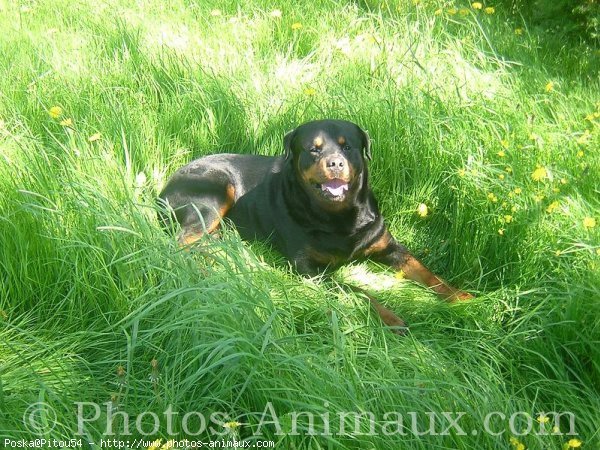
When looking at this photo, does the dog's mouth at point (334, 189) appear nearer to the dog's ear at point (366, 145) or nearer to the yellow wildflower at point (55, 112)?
the dog's ear at point (366, 145)

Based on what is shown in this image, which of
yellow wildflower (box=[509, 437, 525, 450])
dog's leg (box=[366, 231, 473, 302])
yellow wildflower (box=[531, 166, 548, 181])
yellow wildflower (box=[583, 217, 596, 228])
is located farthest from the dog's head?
yellow wildflower (box=[509, 437, 525, 450])

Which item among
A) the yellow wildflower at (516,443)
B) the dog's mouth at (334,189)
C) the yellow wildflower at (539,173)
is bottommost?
the yellow wildflower at (516,443)

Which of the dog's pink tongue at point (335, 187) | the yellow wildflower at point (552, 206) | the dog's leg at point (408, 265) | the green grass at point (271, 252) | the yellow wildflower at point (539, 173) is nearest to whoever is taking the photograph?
the green grass at point (271, 252)

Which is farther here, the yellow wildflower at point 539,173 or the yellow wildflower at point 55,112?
the yellow wildflower at point 55,112

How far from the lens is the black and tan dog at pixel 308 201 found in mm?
3324

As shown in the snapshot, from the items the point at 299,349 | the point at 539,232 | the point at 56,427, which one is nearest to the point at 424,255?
the point at 539,232

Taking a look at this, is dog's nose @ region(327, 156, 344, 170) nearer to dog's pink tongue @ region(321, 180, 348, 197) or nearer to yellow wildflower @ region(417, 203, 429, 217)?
dog's pink tongue @ region(321, 180, 348, 197)

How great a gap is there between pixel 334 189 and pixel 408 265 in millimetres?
531

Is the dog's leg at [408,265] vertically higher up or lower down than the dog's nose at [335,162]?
lower down

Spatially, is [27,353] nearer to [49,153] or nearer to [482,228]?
[49,153]

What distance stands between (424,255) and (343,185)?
0.63 meters

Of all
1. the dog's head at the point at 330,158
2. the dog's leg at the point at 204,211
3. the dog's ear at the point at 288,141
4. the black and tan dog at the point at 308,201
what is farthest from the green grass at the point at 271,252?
the dog's ear at the point at 288,141

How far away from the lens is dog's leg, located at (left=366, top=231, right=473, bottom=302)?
10.4ft

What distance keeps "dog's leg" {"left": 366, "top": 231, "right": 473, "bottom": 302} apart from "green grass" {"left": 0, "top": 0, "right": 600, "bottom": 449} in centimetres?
10
